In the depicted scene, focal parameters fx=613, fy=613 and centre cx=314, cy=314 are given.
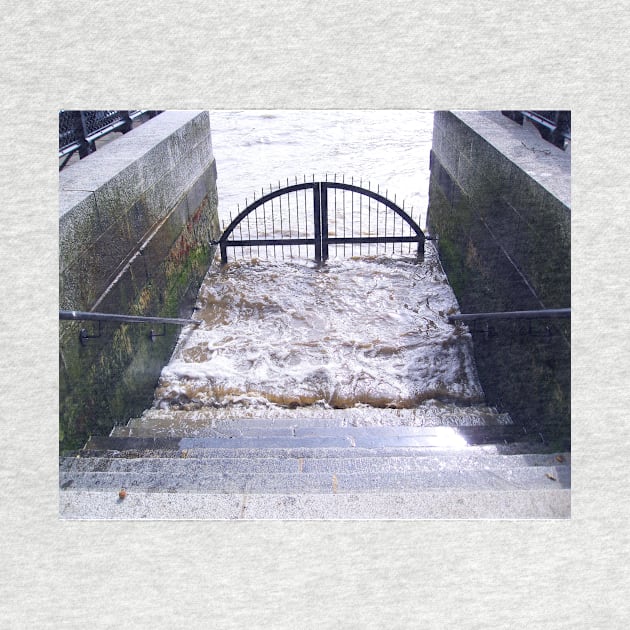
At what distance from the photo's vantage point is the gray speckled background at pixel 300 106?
2570mm

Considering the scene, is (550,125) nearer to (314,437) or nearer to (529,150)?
(529,150)

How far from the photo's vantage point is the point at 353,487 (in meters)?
2.91

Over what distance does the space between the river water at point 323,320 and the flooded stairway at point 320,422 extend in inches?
0.9

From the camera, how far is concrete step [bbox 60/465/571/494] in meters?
2.88

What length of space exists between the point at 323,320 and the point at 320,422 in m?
2.74

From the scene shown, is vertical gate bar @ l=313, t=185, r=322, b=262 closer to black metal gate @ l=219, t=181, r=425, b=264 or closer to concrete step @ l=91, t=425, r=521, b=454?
black metal gate @ l=219, t=181, r=425, b=264

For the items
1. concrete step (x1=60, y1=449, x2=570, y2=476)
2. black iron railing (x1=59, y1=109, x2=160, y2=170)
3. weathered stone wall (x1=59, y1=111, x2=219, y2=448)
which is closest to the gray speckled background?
concrete step (x1=60, y1=449, x2=570, y2=476)

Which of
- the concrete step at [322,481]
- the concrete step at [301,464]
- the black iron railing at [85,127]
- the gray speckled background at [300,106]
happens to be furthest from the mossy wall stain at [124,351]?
the black iron railing at [85,127]

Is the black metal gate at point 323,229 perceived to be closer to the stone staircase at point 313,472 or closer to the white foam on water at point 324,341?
the white foam on water at point 324,341

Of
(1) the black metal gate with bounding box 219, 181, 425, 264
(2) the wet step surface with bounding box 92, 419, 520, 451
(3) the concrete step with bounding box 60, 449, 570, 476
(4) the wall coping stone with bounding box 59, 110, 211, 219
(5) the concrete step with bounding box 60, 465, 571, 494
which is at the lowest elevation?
(2) the wet step surface with bounding box 92, 419, 520, 451

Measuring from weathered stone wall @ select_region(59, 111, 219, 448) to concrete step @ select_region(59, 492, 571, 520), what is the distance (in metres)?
0.87

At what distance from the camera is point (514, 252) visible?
15.7ft

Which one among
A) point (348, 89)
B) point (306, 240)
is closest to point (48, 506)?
point (348, 89)

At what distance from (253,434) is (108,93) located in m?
2.53
